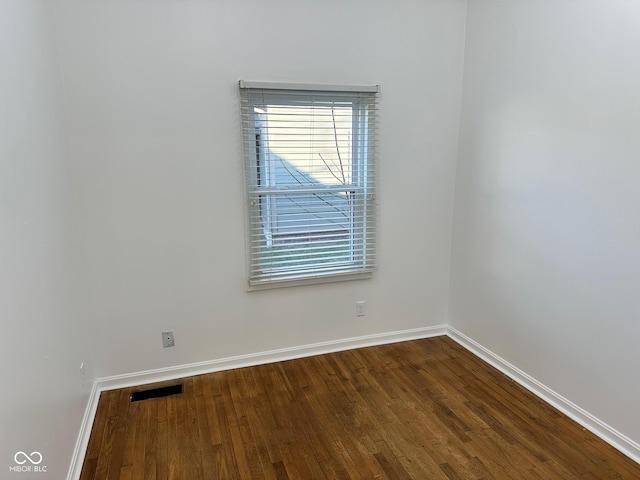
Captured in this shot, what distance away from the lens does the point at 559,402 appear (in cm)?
239

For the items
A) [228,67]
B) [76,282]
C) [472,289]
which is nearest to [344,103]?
[228,67]

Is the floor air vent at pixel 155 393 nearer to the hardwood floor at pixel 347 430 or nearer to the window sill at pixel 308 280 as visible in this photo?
the hardwood floor at pixel 347 430

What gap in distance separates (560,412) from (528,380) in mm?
272

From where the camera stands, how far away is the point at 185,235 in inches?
104

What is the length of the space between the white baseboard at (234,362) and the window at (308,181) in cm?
54

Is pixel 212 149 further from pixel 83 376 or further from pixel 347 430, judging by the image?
pixel 347 430

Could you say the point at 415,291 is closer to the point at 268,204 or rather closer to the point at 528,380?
the point at 528,380

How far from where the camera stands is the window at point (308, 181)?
2.68 metres

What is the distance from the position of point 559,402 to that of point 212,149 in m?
2.60

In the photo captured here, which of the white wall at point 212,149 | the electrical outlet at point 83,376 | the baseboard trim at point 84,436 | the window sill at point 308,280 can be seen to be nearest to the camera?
the baseboard trim at point 84,436

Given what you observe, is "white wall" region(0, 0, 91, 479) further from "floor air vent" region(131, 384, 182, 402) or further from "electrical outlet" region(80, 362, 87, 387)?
"floor air vent" region(131, 384, 182, 402)
